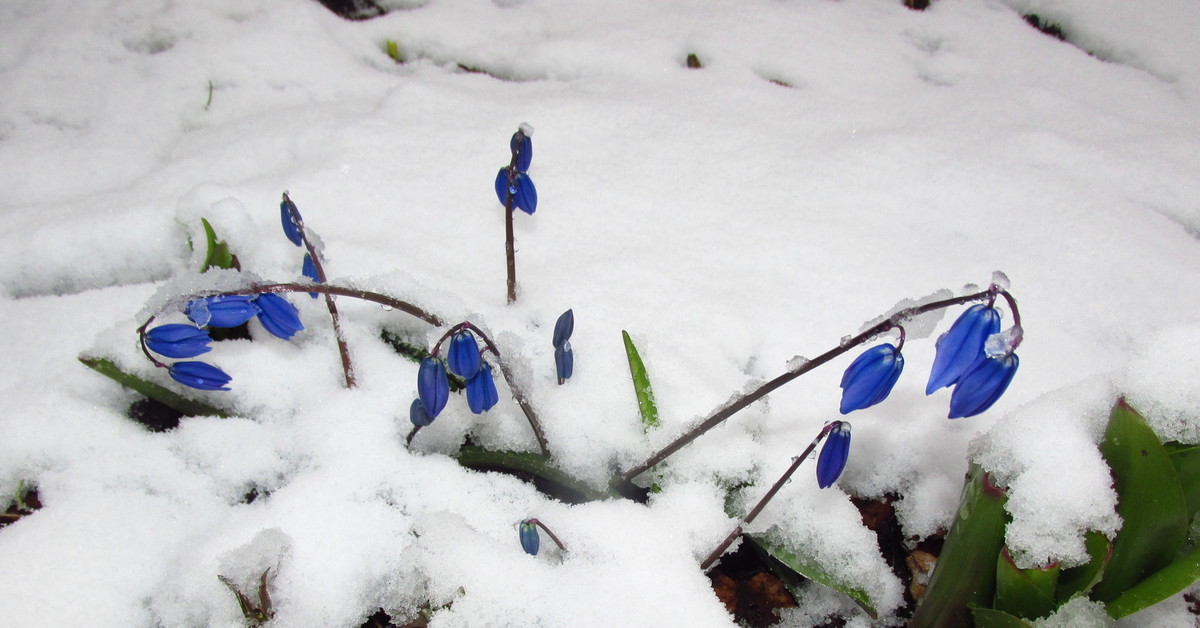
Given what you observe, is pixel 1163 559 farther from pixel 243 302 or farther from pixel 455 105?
pixel 455 105

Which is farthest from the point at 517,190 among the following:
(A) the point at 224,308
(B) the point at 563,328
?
(A) the point at 224,308

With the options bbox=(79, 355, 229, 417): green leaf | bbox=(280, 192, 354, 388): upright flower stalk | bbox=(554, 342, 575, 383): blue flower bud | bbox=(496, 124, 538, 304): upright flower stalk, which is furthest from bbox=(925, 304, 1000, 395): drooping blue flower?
bbox=(79, 355, 229, 417): green leaf

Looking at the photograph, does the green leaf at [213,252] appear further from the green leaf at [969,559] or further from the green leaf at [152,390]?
the green leaf at [969,559]

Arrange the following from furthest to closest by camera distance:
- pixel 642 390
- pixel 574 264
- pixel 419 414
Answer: pixel 574 264
pixel 642 390
pixel 419 414

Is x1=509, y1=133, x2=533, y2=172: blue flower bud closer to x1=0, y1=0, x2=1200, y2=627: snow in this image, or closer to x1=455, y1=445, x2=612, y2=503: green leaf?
x1=0, y1=0, x2=1200, y2=627: snow

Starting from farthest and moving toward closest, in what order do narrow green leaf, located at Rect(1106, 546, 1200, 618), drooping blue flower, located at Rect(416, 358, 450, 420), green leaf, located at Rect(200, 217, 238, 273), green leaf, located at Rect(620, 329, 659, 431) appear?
1. green leaf, located at Rect(200, 217, 238, 273)
2. green leaf, located at Rect(620, 329, 659, 431)
3. drooping blue flower, located at Rect(416, 358, 450, 420)
4. narrow green leaf, located at Rect(1106, 546, 1200, 618)

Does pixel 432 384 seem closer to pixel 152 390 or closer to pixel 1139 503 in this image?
pixel 152 390
